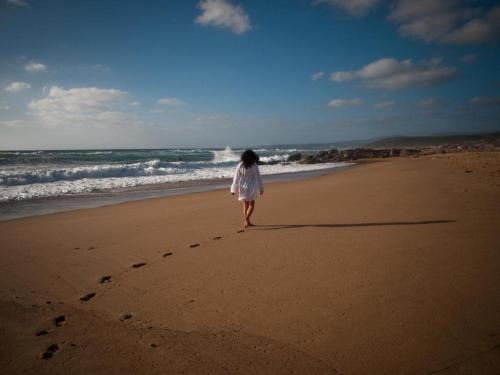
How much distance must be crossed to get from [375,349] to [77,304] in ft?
9.68

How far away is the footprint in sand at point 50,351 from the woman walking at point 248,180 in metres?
3.95

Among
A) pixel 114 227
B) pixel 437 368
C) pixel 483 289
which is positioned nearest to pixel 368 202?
pixel 483 289

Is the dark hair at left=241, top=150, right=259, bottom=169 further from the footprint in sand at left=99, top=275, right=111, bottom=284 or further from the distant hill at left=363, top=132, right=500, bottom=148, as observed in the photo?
the distant hill at left=363, top=132, right=500, bottom=148

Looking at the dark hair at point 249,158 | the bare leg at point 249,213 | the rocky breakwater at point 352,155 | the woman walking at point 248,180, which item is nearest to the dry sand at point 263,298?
the bare leg at point 249,213

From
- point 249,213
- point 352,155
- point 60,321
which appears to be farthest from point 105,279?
point 352,155

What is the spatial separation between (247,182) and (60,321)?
13.4 ft

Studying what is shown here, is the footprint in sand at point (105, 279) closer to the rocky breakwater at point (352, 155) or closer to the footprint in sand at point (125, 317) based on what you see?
the footprint in sand at point (125, 317)

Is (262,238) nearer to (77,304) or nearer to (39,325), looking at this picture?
(77,304)

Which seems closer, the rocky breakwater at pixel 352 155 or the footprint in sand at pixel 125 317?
the footprint in sand at pixel 125 317

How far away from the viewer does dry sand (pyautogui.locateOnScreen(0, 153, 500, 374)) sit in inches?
82.5

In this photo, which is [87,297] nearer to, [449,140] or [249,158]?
[249,158]

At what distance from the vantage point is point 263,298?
9.52 ft

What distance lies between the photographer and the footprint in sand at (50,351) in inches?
86.5

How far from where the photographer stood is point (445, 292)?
2.77m
